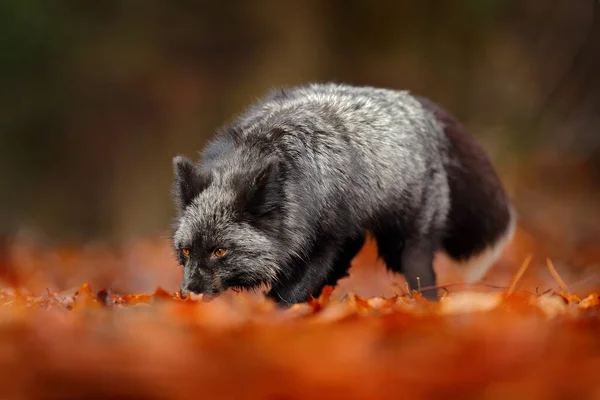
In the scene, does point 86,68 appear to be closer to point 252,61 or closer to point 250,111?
point 252,61

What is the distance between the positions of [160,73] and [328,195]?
414 inches

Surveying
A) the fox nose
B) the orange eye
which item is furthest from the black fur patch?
the fox nose

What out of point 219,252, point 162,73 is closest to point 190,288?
point 219,252

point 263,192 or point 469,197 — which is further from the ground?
point 469,197

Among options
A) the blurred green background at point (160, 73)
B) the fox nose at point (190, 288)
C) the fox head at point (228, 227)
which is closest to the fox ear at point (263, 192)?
the fox head at point (228, 227)

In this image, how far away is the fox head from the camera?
5156 millimetres

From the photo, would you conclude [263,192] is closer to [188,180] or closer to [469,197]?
[188,180]

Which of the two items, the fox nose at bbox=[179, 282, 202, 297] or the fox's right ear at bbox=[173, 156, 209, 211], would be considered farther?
the fox's right ear at bbox=[173, 156, 209, 211]

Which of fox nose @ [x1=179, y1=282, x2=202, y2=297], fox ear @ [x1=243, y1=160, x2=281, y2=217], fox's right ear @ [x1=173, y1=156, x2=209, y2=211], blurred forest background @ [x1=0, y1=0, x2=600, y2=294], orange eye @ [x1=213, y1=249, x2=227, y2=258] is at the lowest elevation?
fox nose @ [x1=179, y1=282, x2=202, y2=297]

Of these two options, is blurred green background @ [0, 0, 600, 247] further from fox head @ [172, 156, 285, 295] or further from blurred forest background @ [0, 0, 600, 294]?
fox head @ [172, 156, 285, 295]

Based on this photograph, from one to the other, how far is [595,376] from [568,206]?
30.2 feet

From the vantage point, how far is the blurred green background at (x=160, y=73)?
14.2 m

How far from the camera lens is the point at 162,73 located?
15328 mm

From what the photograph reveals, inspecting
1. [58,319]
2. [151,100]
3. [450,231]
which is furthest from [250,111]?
[151,100]
